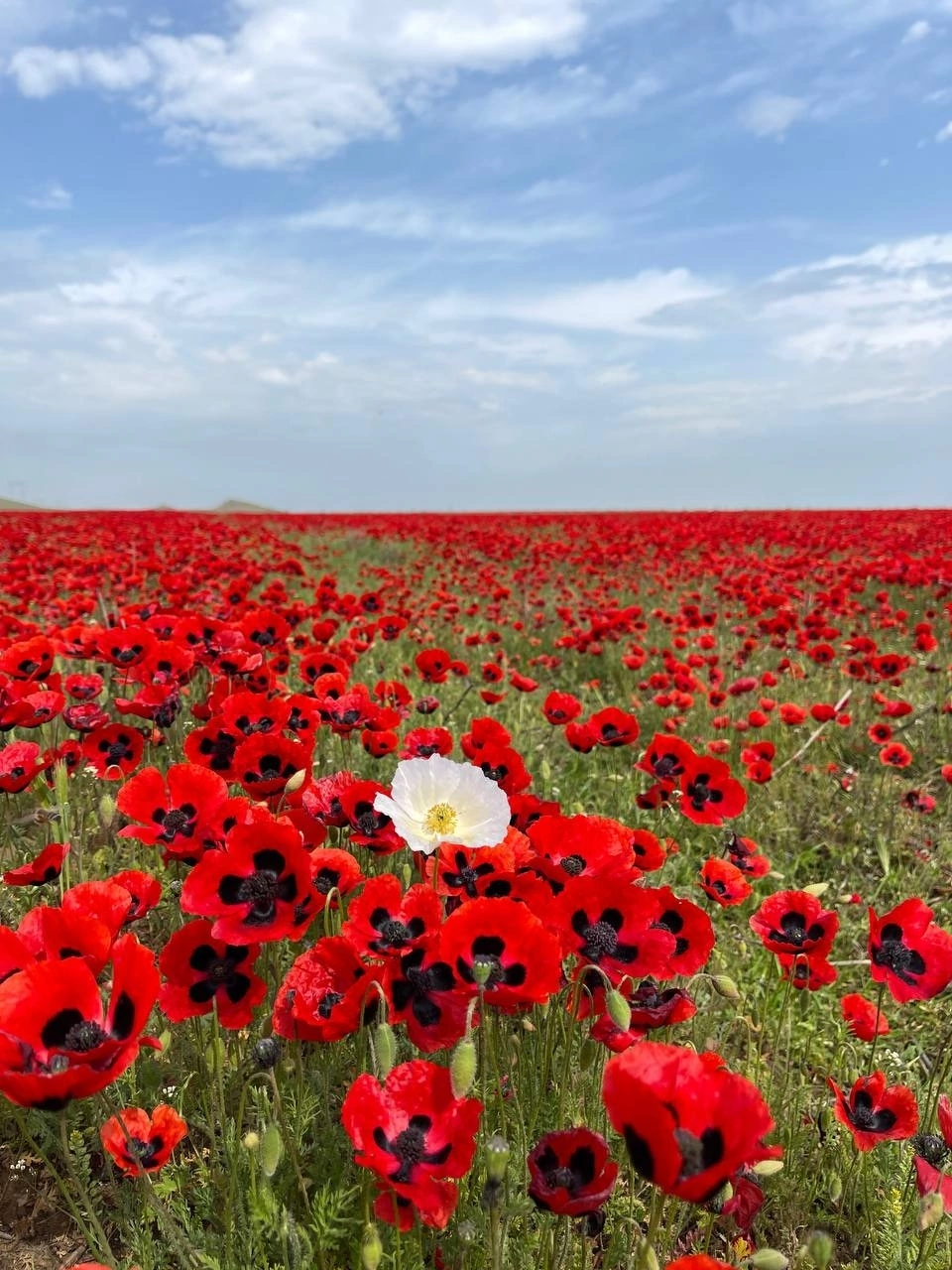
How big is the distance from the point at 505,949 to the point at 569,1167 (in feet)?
1.07

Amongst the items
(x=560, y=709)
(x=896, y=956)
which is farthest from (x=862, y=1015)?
(x=560, y=709)

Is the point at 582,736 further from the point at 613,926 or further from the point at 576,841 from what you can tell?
the point at 613,926

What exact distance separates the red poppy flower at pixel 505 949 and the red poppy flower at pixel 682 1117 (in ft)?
1.49

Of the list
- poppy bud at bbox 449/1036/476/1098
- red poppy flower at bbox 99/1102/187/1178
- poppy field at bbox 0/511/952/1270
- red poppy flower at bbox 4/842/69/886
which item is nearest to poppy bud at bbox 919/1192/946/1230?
poppy field at bbox 0/511/952/1270

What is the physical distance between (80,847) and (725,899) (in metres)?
2.19

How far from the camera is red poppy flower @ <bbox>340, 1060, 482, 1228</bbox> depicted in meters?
1.25

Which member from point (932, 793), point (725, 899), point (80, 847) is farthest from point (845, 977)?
point (80, 847)

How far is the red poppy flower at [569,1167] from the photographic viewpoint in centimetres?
126

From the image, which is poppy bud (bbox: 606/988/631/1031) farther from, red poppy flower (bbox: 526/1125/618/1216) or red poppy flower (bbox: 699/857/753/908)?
red poppy flower (bbox: 699/857/753/908)

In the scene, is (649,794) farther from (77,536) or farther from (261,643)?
(77,536)

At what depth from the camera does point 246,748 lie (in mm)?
2031

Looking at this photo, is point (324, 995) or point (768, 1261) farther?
point (324, 995)

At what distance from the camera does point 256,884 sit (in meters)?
1.58

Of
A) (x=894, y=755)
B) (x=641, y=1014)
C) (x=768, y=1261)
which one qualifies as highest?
(x=641, y=1014)
